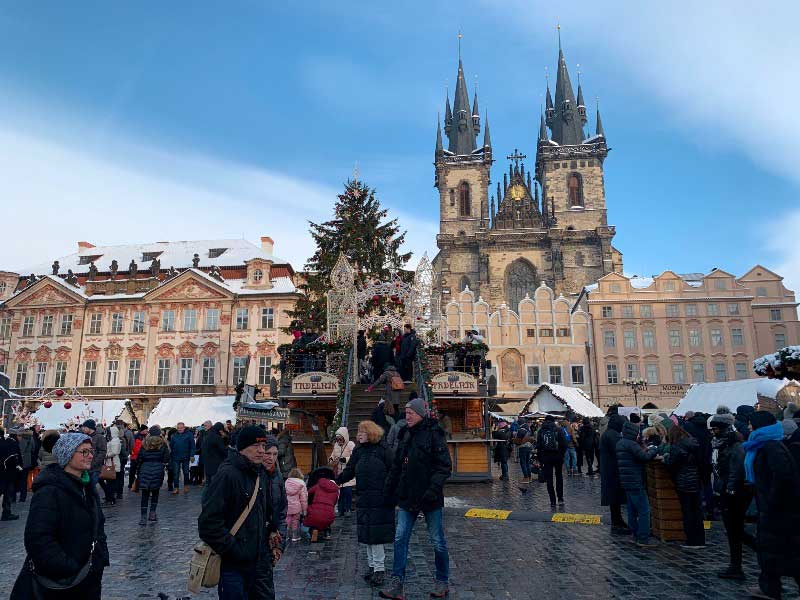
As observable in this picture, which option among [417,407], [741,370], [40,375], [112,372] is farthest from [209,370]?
[741,370]

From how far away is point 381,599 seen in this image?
215 inches

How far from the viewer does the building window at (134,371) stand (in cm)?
4065

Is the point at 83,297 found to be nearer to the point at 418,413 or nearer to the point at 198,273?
the point at 198,273

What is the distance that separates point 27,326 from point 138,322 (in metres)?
8.46

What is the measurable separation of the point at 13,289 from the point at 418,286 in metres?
38.3

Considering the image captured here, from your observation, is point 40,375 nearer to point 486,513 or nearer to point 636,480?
point 486,513

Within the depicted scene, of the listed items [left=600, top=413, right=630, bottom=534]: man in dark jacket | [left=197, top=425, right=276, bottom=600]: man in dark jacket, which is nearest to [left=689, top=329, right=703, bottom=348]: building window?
[left=600, top=413, right=630, bottom=534]: man in dark jacket

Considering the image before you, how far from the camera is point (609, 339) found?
4631cm

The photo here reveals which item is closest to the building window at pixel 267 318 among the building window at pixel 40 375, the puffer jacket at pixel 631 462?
the building window at pixel 40 375

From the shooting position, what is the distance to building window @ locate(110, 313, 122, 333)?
41.6 m

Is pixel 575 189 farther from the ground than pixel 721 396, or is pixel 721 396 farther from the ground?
pixel 575 189

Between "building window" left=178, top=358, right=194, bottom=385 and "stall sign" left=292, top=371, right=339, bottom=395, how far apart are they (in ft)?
85.4

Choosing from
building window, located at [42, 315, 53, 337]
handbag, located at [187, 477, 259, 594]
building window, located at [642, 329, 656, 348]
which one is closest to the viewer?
handbag, located at [187, 477, 259, 594]

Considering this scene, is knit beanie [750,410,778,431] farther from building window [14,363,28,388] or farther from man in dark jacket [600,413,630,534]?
building window [14,363,28,388]
